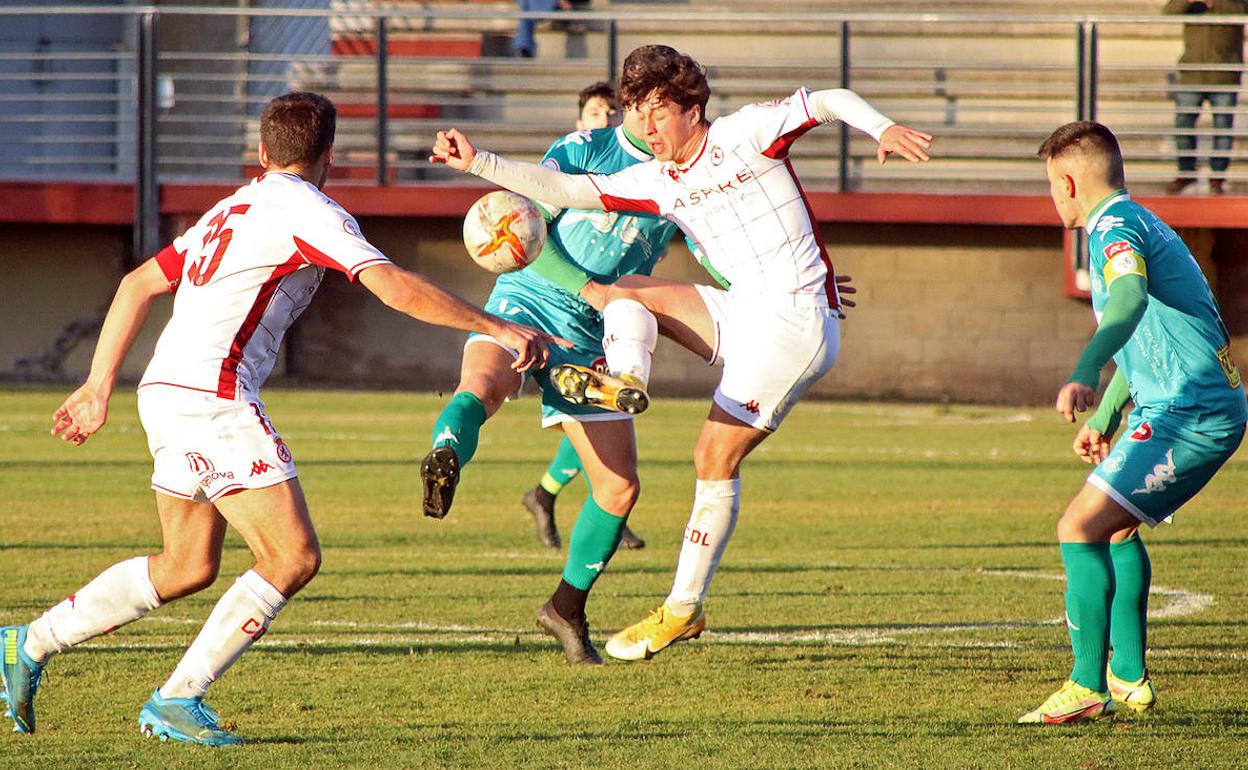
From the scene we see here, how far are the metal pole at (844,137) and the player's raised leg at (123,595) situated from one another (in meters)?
12.9

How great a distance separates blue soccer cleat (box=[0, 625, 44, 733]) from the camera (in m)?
5.09

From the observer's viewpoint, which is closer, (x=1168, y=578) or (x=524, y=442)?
(x=1168, y=578)

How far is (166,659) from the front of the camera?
629 centimetres

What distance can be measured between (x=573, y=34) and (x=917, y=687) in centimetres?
1552

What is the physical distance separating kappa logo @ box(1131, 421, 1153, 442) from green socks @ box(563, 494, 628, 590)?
2.02 metres

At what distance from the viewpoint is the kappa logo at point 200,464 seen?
16.0ft

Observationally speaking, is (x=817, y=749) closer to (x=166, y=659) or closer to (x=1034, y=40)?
(x=166, y=659)

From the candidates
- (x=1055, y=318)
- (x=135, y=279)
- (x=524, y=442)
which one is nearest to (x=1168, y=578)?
(x=135, y=279)

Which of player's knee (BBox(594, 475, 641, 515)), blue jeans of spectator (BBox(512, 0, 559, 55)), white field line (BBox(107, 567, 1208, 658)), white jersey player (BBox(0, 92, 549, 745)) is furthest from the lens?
blue jeans of spectator (BBox(512, 0, 559, 55))

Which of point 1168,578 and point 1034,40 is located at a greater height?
point 1034,40

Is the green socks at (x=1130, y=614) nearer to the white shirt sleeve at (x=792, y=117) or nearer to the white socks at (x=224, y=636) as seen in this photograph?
the white shirt sleeve at (x=792, y=117)

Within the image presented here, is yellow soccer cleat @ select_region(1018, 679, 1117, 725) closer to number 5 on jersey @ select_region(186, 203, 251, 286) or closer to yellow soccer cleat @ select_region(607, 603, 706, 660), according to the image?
yellow soccer cleat @ select_region(607, 603, 706, 660)

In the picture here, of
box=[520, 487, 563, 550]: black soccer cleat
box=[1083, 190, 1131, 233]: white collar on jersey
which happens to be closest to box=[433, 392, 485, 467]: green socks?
box=[1083, 190, 1131, 233]: white collar on jersey

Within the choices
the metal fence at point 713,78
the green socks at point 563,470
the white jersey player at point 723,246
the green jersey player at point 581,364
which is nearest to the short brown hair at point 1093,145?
the white jersey player at point 723,246
